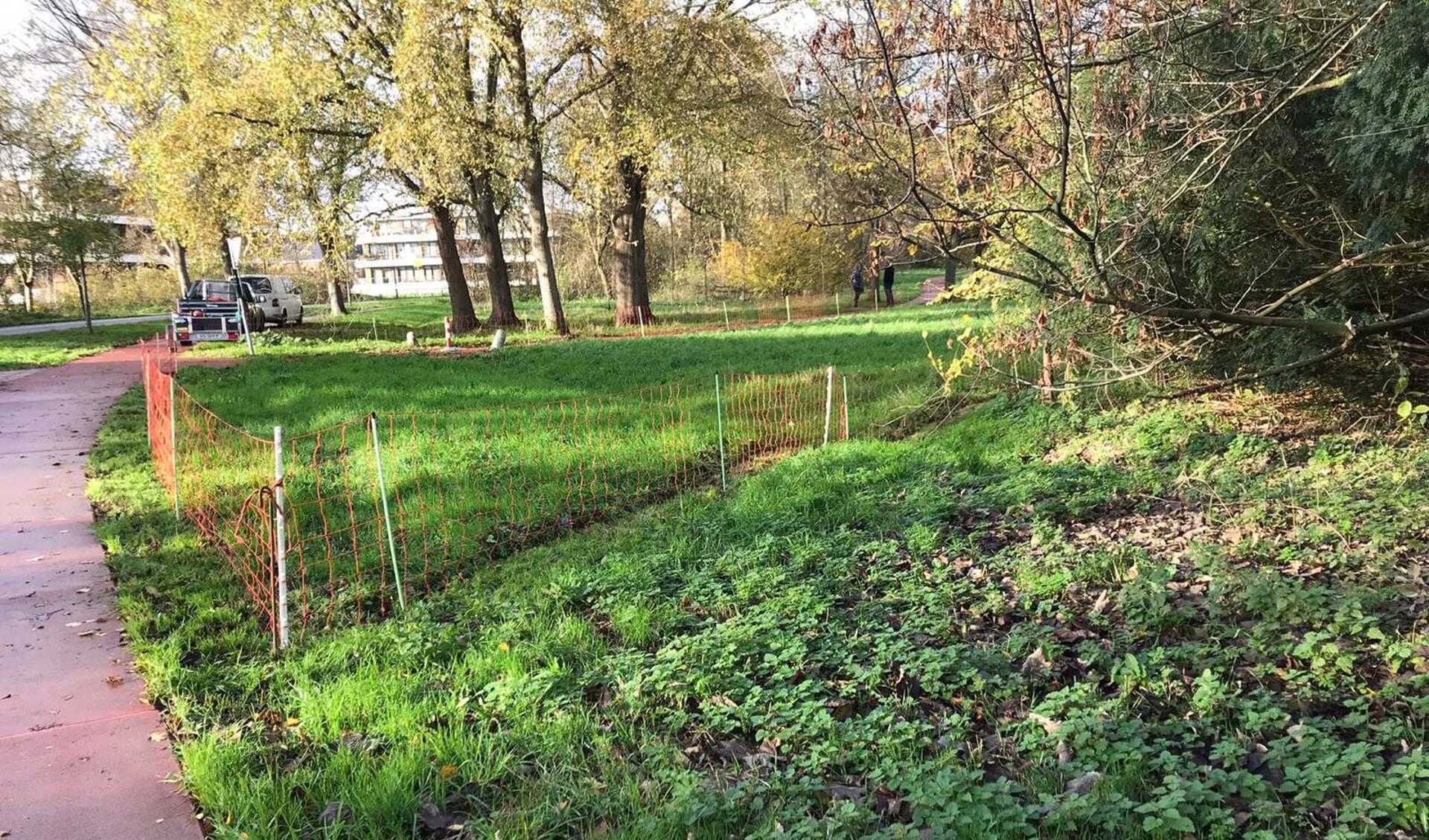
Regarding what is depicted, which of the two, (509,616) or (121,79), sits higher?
(121,79)

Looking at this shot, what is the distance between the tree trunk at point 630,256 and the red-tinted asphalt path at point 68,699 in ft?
54.6

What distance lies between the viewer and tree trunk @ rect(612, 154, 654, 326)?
74.6ft

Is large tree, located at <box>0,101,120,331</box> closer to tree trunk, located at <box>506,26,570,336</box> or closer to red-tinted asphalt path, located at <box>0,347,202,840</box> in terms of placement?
tree trunk, located at <box>506,26,570,336</box>

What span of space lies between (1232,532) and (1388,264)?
5.62ft

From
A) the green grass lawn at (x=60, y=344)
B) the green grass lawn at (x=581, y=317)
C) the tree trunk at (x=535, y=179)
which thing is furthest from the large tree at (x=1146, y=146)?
the green grass lawn at (x=60, y=344)

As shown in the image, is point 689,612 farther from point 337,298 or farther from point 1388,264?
point 337,298

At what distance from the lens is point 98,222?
21609 mm

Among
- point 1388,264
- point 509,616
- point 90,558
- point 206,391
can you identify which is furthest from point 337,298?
point 1388,264

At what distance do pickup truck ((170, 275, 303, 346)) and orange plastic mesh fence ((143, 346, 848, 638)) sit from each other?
1108 centimetres

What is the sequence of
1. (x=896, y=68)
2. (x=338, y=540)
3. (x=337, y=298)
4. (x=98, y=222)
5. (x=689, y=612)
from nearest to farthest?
1. (x=896, y=68)
2. (x=689, y=612)
3. (x=338, y=540)
4. (x=98, y=222)
5. (x=337, y=298)

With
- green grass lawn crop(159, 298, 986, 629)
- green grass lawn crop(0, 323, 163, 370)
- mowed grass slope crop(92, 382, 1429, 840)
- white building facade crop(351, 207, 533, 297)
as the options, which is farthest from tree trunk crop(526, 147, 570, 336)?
white building facade crop(351, 207, 533, 297)

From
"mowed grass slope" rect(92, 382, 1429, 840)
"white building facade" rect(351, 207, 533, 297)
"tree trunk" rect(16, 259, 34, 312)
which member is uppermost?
"white building facade" rect(351, 207, 533, 297)

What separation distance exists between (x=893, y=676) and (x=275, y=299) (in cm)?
2844

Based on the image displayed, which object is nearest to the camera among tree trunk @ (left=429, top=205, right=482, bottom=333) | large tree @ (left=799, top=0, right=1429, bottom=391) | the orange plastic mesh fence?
large tree @ (left=799, top=0, right=1429, bottom=391)
